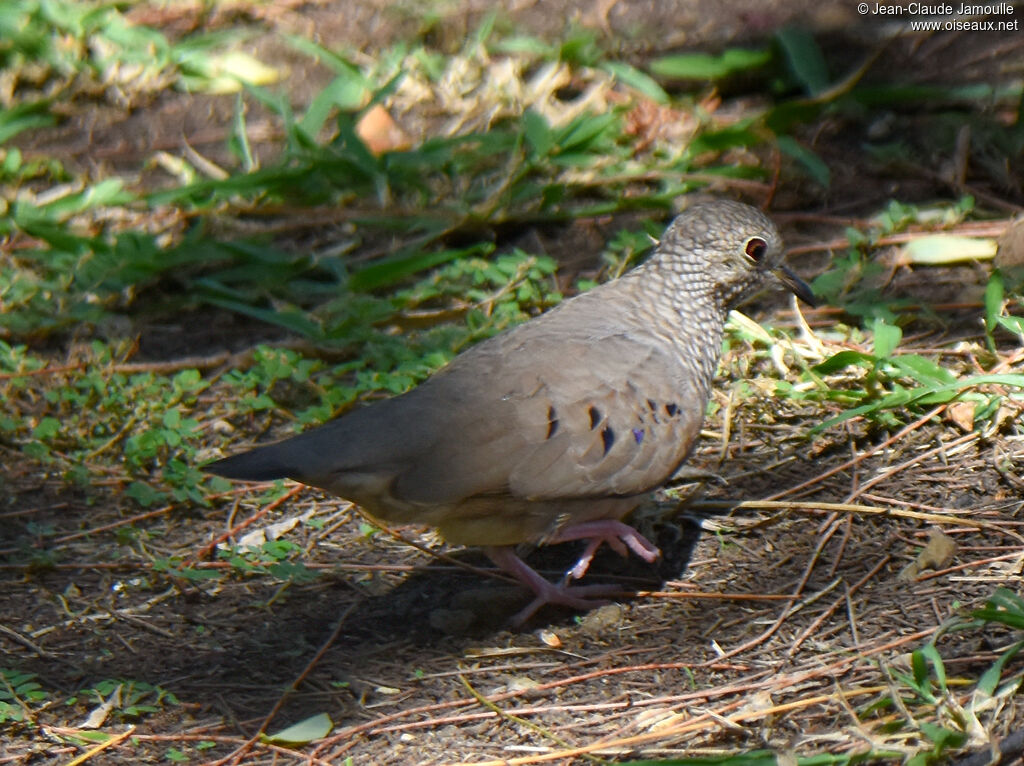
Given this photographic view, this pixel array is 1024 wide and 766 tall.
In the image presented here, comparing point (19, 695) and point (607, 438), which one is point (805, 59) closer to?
point (607, 438)

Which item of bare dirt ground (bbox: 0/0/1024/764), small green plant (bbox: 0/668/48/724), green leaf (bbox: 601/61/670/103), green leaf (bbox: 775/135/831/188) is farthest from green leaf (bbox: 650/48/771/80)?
small green plant (bbox: 0/668/48/724)

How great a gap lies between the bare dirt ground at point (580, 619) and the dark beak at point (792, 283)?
0.23 metres

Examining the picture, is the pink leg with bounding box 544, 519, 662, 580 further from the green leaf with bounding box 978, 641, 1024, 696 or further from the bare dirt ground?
the green leaf with bounding box 978, 641, 1024, 696

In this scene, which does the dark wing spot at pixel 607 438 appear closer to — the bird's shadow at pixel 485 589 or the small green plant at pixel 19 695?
the bird's shadow at pixel 485 589

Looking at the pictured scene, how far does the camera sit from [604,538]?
3.96 m

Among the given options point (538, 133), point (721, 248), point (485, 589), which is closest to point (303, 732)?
point (485, 589)

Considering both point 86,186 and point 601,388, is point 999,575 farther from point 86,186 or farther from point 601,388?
point 86,186

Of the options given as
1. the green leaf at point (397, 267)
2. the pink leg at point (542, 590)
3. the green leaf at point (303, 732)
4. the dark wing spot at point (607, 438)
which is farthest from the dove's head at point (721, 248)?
the green leaf at point (303, 732)

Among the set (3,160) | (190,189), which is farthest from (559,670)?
(3,160)

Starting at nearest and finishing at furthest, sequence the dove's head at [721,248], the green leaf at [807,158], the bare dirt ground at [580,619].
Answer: the bare dirt ground at [580,619] → the dove's head at [721,248] → the green leaf at [807,158]

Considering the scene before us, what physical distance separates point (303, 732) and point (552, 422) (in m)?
1.11

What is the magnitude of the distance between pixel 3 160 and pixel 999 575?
525 cm

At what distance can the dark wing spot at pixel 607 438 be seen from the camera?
12.0ft

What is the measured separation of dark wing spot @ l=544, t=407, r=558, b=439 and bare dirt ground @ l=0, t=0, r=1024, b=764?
1.90 feet
